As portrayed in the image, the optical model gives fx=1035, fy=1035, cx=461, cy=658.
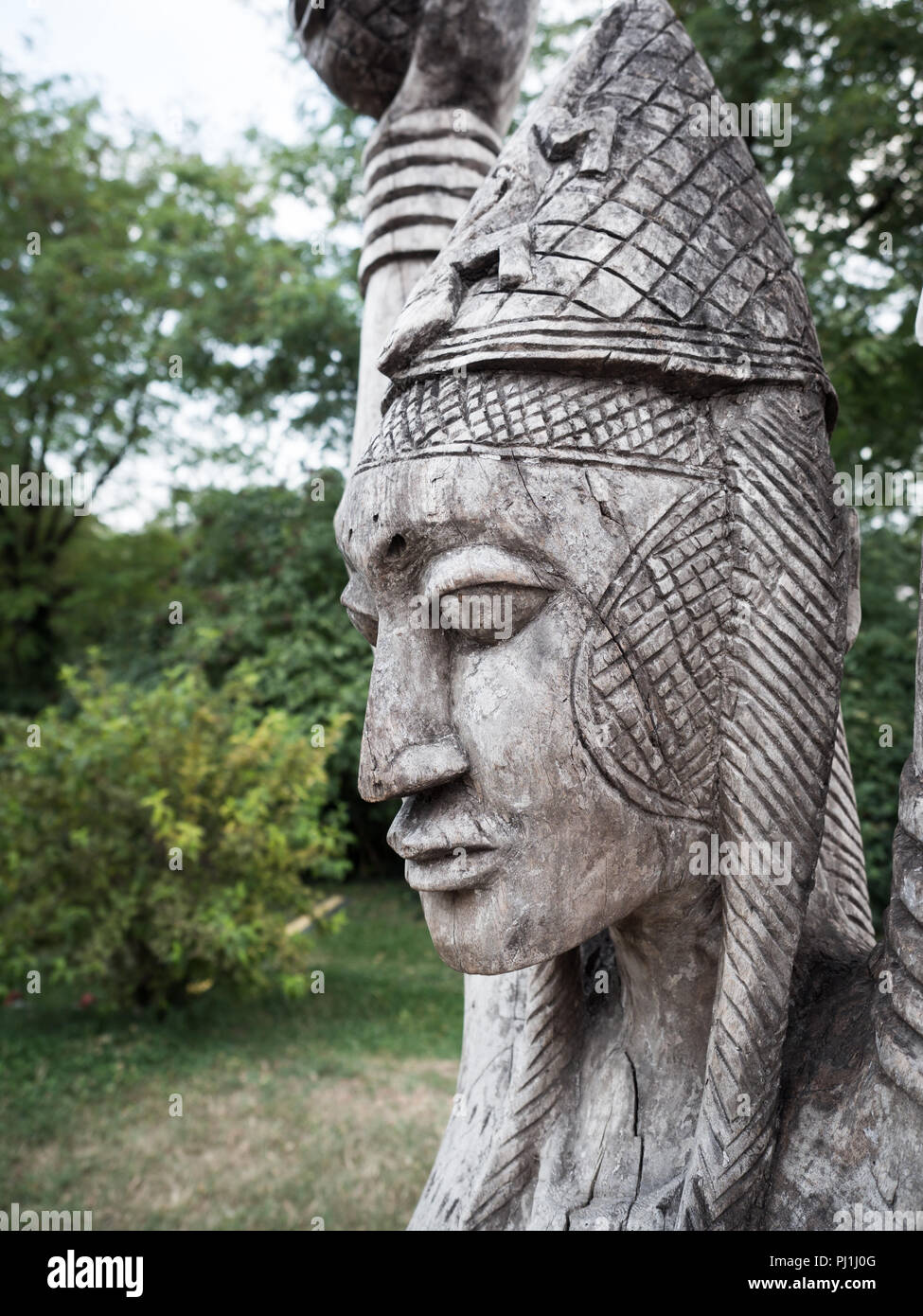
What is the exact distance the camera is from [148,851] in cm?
619

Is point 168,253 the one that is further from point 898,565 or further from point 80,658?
point 898,565

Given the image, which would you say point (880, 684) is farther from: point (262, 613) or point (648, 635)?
point (262, 613)

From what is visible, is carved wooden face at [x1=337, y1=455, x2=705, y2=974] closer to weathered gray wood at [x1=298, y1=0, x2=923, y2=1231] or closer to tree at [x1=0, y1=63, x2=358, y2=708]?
weathered gray wood at [x1=298, y1=0, x2=923, y2=1231]

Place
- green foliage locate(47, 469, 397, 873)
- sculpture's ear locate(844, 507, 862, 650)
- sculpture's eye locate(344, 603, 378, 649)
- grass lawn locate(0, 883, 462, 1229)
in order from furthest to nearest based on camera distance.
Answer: green foliage locate(47, 469, 397, 873) < grass lawn locate(0, 883, 462, 1229) < sculpture's eye locate(344, 603, 378, 649) < sculpture's ear locate(844, 507, 862, 650)

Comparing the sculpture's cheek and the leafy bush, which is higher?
the sculpture's cheek

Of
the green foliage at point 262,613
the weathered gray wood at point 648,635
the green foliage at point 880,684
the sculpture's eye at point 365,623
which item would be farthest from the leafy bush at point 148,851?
the weathered gray wood at point 648,635

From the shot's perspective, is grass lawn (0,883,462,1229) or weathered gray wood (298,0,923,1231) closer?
weathered gray wood (298,0,923,1231)

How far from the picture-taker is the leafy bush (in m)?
5.95

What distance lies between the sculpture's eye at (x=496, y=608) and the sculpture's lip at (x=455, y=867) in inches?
11.1

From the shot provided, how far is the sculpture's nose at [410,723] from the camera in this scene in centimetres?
138

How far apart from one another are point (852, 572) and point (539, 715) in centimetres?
53

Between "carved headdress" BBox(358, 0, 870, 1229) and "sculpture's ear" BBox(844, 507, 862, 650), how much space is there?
0.07 feet

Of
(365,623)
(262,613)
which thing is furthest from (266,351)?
(365,623)

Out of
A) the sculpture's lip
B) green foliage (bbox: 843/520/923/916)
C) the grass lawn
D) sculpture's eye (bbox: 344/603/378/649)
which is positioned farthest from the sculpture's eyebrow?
green foliage (bbox: 843/520/923/916)
